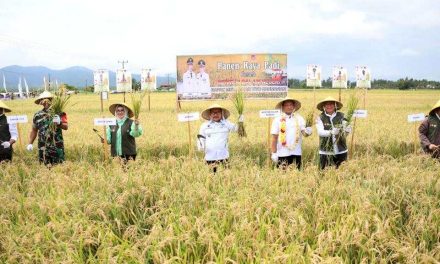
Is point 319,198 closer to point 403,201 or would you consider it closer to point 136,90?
point 403,201

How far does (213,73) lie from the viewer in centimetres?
2078

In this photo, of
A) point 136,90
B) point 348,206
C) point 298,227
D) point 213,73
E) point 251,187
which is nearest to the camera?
point 298,227

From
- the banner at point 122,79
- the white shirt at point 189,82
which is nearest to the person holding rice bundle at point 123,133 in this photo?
the white shirt at point 189,82

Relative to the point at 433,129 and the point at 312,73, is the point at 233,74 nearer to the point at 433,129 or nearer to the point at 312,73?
the point at 312,73

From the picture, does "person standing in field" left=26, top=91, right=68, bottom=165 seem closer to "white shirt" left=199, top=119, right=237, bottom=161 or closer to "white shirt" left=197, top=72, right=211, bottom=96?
"white shirt" left=199, top=119, right=237, bottom=161

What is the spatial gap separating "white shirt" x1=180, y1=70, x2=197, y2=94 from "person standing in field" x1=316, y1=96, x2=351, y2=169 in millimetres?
13943

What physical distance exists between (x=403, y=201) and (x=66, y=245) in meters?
3.04

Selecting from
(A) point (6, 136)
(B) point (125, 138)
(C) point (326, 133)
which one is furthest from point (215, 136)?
(A) point (6, 136)

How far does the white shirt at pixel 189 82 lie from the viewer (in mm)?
20453

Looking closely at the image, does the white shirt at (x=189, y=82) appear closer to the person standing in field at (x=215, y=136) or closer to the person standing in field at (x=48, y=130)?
the person standing in field at (x=48, y=130)

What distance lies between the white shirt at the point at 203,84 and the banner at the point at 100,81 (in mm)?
6042

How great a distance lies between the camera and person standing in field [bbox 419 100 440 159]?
6.90 metres

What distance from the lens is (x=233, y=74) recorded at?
20.8 m

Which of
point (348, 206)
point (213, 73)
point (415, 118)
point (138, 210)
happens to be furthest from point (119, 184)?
point (213, 73)
